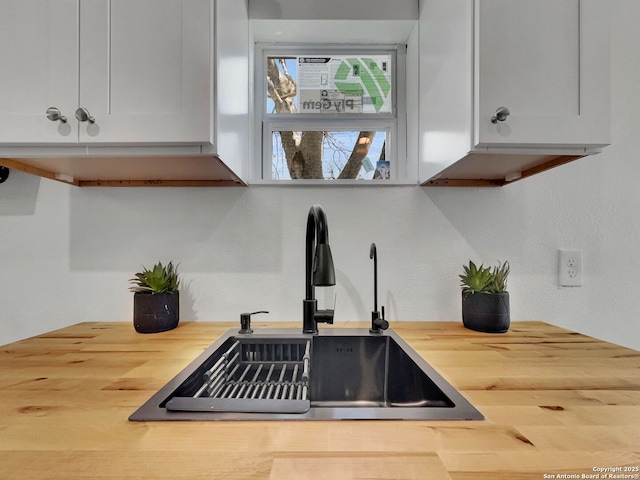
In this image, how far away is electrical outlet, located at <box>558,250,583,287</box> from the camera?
3.91ft

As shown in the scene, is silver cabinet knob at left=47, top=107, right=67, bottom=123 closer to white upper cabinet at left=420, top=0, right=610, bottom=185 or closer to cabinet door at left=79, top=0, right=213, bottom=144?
cabinet door at left=79, top=0, right=213, bottom=144

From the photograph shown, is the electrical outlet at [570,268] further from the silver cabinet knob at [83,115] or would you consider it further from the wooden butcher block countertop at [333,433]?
the silver cabinet knob at [83,115]

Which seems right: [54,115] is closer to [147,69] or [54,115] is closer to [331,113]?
[147,69]

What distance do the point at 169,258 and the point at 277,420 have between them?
851 millimetres

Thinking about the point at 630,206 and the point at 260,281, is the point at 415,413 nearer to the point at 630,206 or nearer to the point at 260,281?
the point at 260,281

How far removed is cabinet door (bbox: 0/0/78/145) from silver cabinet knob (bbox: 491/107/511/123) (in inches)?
40.2

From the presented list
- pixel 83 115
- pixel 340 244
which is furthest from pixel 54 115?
pixel 340 244

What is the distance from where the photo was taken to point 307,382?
2.61ft

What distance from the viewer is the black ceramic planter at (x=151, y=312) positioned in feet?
3.40

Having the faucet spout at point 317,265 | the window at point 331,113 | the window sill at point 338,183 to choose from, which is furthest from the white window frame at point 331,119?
the faucet spout at point 317,265

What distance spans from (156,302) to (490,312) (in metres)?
1.06

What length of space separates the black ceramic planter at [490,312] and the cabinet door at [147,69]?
94 cm

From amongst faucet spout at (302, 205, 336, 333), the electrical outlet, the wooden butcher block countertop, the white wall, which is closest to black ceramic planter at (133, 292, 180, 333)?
the white wall

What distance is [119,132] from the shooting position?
2.68 feet
